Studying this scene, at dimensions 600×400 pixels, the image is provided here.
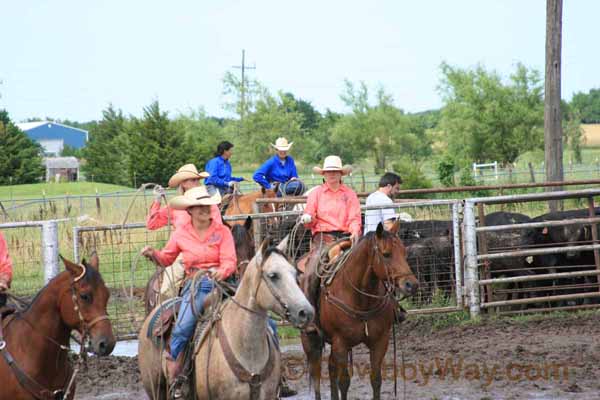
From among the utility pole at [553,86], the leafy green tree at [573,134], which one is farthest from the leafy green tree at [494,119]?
the utility pole at [553,86]

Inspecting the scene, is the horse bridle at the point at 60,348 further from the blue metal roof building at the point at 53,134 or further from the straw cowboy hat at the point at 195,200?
the blue metal roof building at the point at 53,134

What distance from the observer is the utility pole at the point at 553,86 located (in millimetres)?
15617

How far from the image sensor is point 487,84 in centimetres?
5319

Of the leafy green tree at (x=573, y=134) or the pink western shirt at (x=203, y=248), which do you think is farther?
the leafy green tree at (x=573, y=134)

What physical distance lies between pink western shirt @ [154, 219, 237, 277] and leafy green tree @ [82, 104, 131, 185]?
133 ft

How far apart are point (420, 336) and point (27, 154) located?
139 ft

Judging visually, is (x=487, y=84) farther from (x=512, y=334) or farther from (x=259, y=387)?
(x=259, y=387)

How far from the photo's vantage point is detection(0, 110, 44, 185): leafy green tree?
159ft

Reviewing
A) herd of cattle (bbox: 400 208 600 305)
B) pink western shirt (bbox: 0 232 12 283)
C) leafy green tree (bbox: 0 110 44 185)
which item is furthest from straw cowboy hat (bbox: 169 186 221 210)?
leafy green tree (bbox: 0 110 44 185)

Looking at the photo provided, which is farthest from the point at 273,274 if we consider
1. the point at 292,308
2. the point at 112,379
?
the point at 112,379

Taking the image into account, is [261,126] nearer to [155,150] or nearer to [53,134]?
[155,150]

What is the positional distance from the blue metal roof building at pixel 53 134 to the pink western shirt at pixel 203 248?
115938mm

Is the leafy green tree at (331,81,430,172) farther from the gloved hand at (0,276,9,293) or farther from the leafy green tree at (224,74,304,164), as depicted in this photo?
the gloved hand at (0,276,9,293)

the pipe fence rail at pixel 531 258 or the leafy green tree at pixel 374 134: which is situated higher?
the leafy green tree at pixel 374 134
